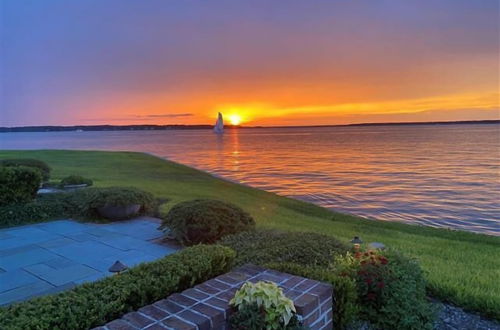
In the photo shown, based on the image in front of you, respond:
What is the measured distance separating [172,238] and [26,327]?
3967 millimetres

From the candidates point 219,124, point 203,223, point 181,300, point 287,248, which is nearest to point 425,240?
point 287,248

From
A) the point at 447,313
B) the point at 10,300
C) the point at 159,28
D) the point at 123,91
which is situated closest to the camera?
the point at 447,313

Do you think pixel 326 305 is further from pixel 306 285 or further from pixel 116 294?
pixel 116 294

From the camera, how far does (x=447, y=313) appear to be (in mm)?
3385

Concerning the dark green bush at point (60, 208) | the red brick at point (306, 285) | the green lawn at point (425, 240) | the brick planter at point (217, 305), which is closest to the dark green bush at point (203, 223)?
the green lawn at point (425, 240)

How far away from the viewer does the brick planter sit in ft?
6.66

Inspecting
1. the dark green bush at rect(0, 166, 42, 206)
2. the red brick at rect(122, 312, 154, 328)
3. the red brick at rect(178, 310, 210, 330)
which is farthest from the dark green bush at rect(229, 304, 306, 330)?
the dark green bush at rect(0, 166, 42, 206)

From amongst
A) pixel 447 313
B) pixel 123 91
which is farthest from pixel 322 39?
pixel 123 91

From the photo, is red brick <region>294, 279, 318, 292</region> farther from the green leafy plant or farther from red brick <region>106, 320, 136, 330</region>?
red brick <region>106, 320, 136, 330</region>

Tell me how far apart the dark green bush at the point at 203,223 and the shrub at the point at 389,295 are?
2664mm

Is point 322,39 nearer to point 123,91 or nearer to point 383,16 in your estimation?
point 383,16

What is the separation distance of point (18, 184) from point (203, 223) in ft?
15.0

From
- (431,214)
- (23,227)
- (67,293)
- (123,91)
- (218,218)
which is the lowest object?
(431,214)

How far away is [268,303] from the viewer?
84.0 inches
